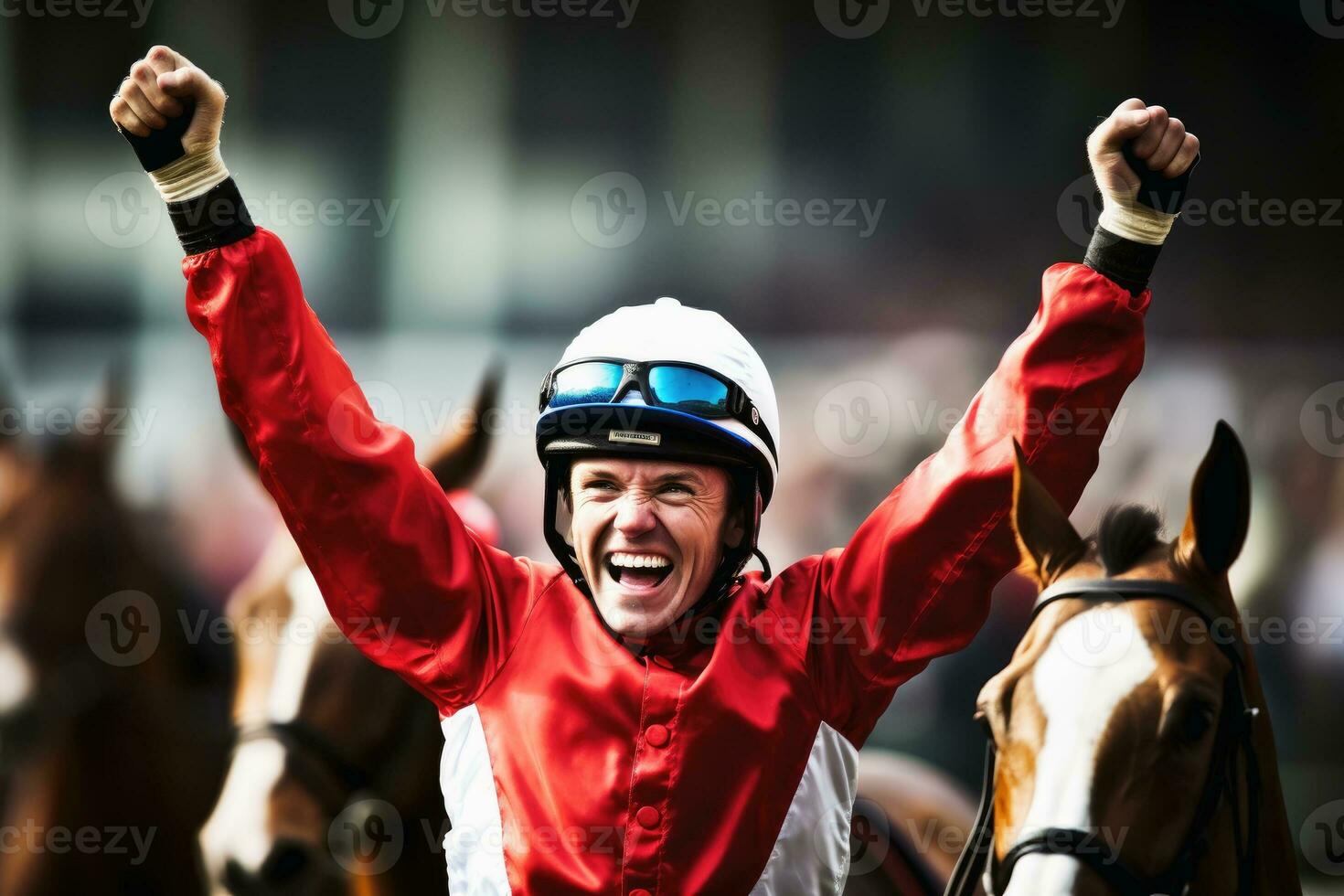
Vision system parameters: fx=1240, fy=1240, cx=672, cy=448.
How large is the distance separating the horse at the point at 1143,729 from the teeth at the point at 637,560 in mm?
580

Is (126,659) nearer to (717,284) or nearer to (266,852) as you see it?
(266,852)

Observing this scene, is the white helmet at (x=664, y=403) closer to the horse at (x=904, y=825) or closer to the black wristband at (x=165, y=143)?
the black wristband at (x=165, y=143)

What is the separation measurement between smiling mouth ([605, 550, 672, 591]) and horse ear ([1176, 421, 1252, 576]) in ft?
2.58

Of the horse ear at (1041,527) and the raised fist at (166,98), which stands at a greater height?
the raised fist at (166,98)

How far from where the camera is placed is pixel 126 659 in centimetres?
338

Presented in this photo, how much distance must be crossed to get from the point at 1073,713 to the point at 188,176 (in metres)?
1.47

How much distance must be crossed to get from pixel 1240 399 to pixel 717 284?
1.33 meters

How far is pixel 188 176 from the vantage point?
1.87 meters

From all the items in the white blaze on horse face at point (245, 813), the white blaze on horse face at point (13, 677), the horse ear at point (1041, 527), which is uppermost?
the horse ear at point (1041, 527)

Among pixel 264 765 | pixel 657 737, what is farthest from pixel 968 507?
pixel 264 765

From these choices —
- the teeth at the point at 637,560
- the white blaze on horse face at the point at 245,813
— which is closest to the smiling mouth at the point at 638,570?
the teeth at the point at 637,560

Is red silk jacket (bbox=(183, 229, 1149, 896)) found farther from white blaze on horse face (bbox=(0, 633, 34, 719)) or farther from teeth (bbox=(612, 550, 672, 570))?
white blaze on horse face (bbox=(0, 633, 34, 719))

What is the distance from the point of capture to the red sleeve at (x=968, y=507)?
1.88m

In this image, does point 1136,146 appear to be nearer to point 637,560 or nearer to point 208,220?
point 637,560
